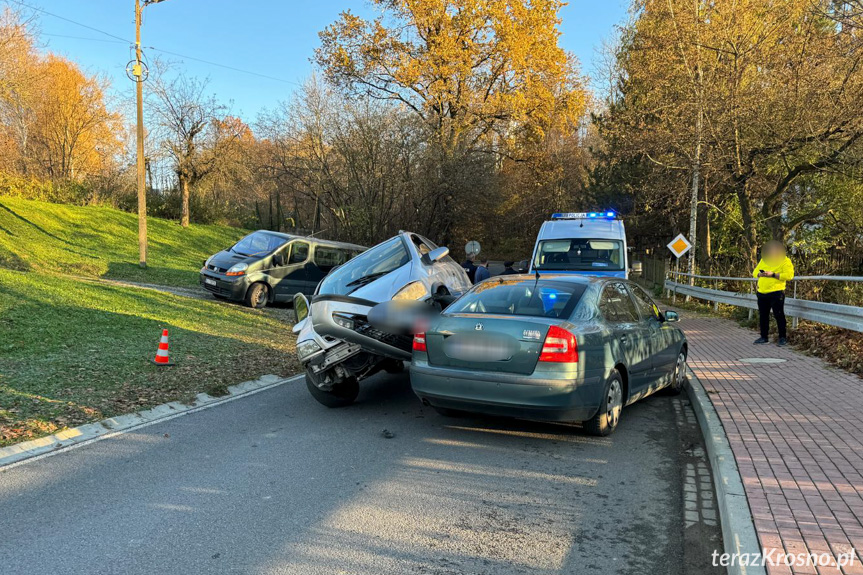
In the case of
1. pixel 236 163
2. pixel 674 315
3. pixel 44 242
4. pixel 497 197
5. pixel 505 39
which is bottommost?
pixel 674 315

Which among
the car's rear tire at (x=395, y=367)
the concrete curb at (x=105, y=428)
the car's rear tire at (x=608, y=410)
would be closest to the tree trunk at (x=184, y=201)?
the car's rear tire at (x=395, y=367)

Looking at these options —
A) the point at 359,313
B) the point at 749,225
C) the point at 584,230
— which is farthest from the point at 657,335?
the point at 749,225

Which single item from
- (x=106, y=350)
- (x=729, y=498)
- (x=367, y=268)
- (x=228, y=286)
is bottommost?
(x=729, y=498)

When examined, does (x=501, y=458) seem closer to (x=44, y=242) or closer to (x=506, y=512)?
(x=506, y=512)

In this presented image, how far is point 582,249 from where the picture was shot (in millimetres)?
13664

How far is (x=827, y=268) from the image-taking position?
49.3 ft

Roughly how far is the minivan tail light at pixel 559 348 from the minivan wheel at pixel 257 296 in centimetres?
1097

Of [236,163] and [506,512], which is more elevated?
[236,163]

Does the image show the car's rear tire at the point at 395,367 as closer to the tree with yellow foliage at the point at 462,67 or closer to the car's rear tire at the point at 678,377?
the car's rear tire at the point at 678,377

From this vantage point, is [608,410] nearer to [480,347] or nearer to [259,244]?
[480,347]

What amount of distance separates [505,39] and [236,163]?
1884 cm

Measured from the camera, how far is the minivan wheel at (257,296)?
14.9 metres

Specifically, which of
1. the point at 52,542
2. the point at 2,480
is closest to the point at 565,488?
the point at 52,542

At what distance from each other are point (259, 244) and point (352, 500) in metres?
12.5
